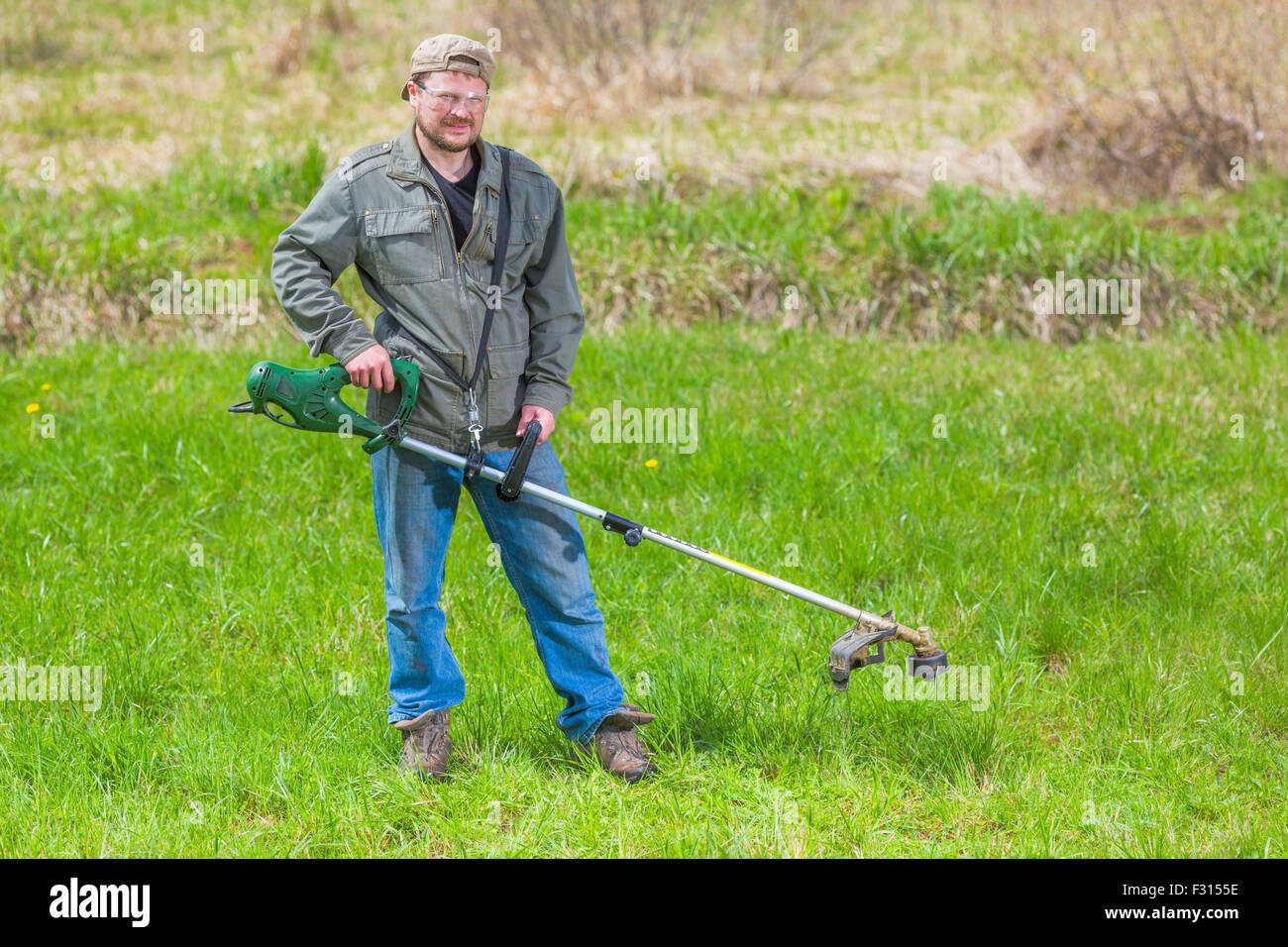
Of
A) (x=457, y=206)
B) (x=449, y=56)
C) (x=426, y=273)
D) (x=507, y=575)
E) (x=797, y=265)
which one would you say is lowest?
(x=507, y=575)

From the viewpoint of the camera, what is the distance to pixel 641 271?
8445 mm

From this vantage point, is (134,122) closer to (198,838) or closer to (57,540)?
(57,540)

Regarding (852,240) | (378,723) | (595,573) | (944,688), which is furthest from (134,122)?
(944,688)

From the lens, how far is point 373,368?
3338 mm

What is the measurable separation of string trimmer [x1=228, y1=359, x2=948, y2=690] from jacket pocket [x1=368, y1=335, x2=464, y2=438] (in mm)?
44

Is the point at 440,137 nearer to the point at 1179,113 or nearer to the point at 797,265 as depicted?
the point at 797,265

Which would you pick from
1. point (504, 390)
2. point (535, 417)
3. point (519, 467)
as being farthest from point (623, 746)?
point (504, 390)

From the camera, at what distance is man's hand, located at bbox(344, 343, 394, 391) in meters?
3.34

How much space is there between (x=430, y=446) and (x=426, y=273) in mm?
490

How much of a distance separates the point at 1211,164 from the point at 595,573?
26.3 feet

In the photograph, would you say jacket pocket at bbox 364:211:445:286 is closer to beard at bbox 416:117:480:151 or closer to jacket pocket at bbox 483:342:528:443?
beard at bbox 416:117:480:151

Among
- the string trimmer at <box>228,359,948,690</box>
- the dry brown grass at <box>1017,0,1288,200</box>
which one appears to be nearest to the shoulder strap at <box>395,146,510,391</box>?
the string trimmer at <box>228,359,948,690</box>

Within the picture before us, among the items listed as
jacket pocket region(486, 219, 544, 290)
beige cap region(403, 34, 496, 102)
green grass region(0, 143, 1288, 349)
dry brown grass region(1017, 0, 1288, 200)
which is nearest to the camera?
beige cap region(403, 34, 496, 102)

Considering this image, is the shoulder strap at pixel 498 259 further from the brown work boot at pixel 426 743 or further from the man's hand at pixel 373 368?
the brown work boot at pixel 426 743
